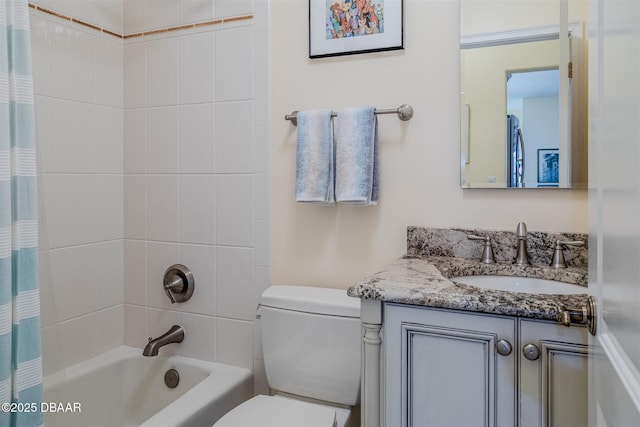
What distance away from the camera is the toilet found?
1.37 meters

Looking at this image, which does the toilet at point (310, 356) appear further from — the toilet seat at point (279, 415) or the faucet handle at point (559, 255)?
the faucet handle at point (559, 255)

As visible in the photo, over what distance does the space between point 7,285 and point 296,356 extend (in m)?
0.87

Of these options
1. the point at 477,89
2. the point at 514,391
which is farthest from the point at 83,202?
the point at 514,391

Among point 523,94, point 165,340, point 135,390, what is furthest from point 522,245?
point 135,390

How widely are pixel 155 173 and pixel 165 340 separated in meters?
0.72

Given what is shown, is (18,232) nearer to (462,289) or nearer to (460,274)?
(462,289)

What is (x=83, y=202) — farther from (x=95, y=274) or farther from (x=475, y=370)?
(x=475, y=370)

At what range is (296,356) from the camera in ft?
4.86

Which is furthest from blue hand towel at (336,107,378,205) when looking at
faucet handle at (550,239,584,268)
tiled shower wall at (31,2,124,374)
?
tiled shower wall at (31,2,124,374)

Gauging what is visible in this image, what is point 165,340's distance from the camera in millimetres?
1801

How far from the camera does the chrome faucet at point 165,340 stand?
67.3 inches

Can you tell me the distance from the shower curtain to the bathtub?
37cm

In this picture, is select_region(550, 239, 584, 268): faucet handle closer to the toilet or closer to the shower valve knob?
the toilet

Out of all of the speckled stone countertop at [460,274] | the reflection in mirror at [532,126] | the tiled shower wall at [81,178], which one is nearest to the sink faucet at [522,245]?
the speckled stone countertop at [460,274]
